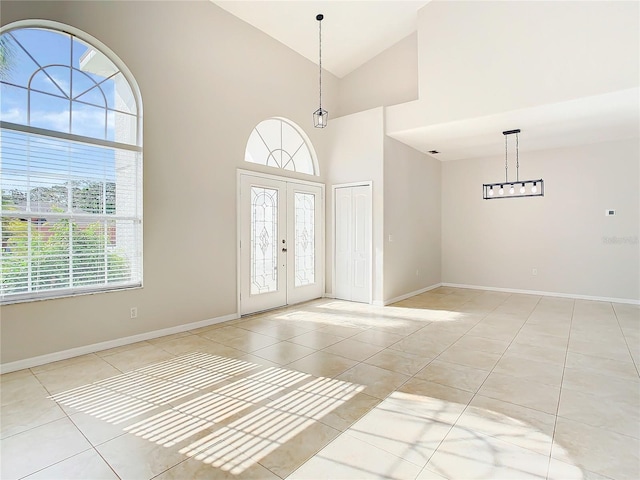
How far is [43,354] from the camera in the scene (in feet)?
11.1

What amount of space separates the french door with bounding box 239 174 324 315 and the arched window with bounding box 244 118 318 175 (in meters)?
0.33

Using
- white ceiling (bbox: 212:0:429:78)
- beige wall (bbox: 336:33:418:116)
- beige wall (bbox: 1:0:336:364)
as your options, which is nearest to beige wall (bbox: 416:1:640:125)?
white ceiling (bbox: 212:0:429:78)

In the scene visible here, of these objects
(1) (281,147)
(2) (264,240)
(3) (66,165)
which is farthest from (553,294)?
(3) (66,165)

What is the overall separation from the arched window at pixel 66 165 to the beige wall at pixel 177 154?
145 mm

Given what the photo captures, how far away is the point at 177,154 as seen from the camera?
171 inches

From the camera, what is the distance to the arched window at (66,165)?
3242 millimetres

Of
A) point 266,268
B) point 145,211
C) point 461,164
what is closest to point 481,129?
point 461,164

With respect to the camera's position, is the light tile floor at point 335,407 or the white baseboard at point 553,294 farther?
the white baseboard at point 553,294

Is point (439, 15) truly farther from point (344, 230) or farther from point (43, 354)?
point (43, 354)

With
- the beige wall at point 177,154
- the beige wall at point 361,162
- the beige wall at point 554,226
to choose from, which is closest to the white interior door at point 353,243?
the beige wall at point 361,162

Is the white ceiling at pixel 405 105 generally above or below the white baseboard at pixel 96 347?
above

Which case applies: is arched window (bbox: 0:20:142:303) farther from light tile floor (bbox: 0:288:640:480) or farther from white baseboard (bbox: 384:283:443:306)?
white baseboard (bbox: 384:283:443:306)

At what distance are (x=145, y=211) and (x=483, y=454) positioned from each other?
3998 millimetres

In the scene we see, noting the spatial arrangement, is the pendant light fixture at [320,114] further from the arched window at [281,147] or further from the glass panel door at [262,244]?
the glass panel door at [262,244]
